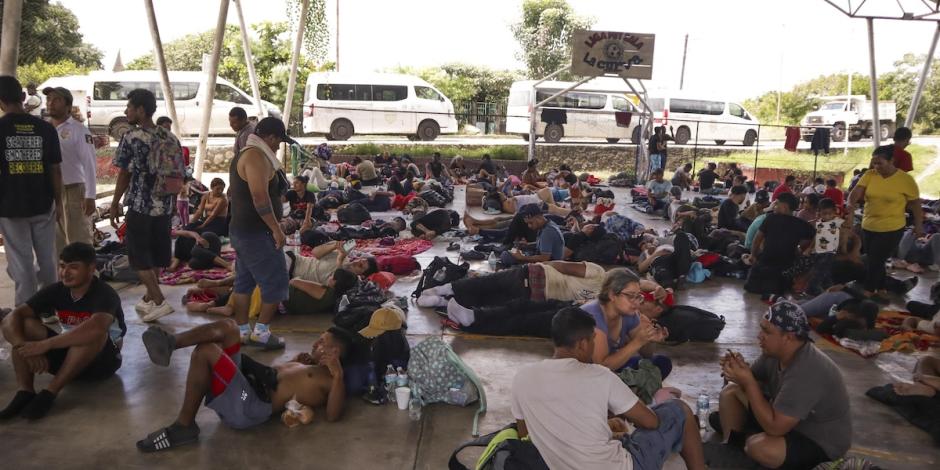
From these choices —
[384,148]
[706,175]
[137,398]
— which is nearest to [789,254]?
[137,398]

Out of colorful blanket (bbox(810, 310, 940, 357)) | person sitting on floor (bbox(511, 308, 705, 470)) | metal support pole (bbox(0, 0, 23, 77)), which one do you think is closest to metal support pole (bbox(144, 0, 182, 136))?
metal support pole (bbox(0, 0, 23, 77))

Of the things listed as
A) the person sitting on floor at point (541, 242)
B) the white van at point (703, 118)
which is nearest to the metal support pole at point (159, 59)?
the person sitting on floor at point (541, 242)

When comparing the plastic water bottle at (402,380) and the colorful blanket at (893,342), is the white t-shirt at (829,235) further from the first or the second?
the plastic water bottle at (402,380)

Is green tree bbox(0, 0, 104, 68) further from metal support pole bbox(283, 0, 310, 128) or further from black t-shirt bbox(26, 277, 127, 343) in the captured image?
black t-shirt bbox(26, 277, 127, 343)

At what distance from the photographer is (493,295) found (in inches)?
256

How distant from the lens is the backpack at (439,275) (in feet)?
23.1

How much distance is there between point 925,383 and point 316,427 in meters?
3.78

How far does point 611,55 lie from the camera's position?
60.4 ft

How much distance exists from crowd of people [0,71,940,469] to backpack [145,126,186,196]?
1 centimetres

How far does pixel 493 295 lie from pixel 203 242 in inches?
145

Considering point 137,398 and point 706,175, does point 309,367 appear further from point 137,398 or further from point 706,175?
point 706,175

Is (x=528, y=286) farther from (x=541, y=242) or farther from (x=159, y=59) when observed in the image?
(x=159, y=59)

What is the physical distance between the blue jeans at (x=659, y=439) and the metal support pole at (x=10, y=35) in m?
6.25

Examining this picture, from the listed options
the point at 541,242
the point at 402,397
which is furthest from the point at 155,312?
the point at 541,242
